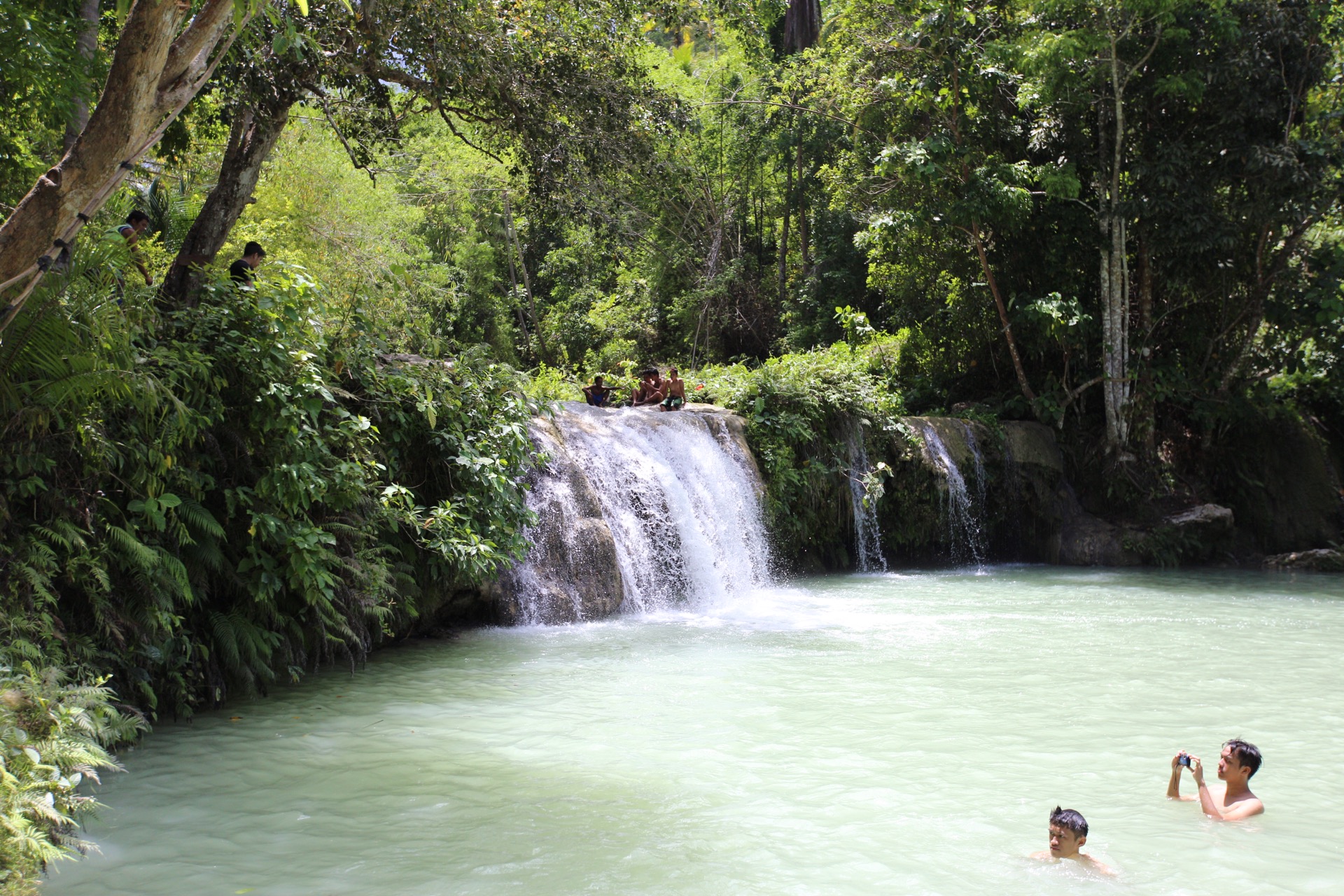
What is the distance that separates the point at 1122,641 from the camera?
30.3ft

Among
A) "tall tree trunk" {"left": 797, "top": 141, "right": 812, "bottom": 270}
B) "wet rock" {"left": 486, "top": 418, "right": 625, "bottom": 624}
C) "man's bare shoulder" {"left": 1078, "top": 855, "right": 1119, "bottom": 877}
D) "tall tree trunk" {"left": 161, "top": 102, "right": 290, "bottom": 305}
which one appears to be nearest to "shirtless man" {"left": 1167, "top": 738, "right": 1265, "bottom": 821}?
"man's bare shoulder" {"left": 1078, "top": 855, "right": 1119, "bottom": 877}

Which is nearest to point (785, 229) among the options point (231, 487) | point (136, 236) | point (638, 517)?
point (638, 517)

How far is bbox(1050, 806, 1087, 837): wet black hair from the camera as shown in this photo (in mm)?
4035

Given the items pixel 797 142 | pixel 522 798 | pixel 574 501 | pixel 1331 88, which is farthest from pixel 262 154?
pixel 797 142

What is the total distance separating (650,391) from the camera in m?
16.6

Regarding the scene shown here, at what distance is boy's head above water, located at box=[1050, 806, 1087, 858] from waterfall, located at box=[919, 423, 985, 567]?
12.5 metres

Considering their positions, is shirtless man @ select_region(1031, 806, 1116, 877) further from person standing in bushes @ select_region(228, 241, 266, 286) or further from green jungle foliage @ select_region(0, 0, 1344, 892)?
person standing in bushes @ select_region(228, 241, 266, 286)

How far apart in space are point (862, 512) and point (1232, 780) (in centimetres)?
1086

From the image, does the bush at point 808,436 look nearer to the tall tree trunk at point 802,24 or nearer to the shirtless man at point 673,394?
the shirtless man at point 673,394

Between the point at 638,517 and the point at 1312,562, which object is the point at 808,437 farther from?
the point at 1312,562

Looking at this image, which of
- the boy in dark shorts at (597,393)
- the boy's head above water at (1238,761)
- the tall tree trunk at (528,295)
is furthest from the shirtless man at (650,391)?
the tall tree trunk at (528,295)

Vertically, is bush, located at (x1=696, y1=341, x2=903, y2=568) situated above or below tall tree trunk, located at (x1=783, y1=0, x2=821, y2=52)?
below

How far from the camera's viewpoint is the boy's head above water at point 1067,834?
4.04 meters

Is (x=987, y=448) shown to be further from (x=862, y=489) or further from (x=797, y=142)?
(x=797, y=142)
